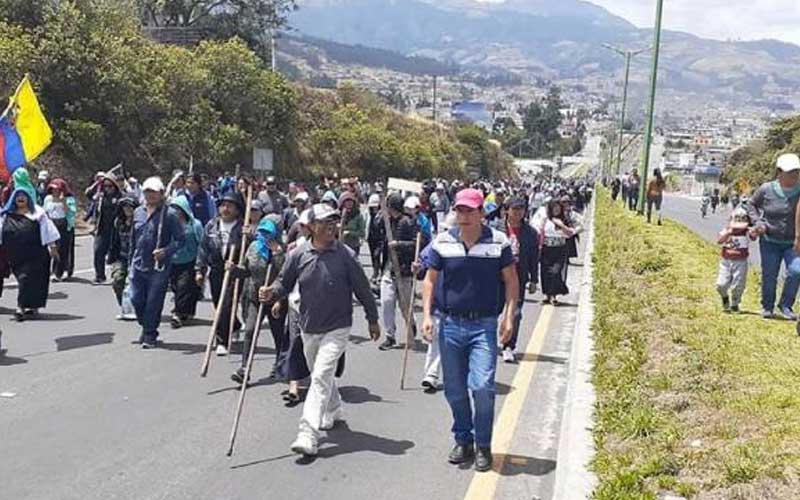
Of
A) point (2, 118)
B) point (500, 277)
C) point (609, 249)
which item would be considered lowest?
point (609, 249)

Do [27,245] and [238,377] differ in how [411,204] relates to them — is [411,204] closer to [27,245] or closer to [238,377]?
[238,377]

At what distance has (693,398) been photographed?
23.2ft

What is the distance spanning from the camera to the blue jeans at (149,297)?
33.8 ft

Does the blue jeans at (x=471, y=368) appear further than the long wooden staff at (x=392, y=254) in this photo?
No

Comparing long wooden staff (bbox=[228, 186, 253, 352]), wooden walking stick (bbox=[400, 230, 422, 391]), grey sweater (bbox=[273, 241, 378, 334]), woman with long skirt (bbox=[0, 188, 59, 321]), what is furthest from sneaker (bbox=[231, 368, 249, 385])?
woman with long skirt (bbox=[0, 188, 59, 321])

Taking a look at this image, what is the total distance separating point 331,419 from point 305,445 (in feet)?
2.90

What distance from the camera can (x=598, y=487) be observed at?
217 inches

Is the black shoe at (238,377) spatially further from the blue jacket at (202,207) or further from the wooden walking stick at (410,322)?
the blue jacket at (202,207)

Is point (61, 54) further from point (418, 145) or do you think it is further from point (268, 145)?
point (418, 145)

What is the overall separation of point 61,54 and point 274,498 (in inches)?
1133

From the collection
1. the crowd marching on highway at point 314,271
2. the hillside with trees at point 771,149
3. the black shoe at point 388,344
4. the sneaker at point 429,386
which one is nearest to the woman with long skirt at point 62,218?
the crowd marching on highway at point 314,271

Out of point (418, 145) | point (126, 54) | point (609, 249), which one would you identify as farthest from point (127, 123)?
point (418, 145)

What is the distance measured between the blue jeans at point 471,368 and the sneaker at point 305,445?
3.27 feet

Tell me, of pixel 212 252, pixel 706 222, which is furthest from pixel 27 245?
pixel 706 222
